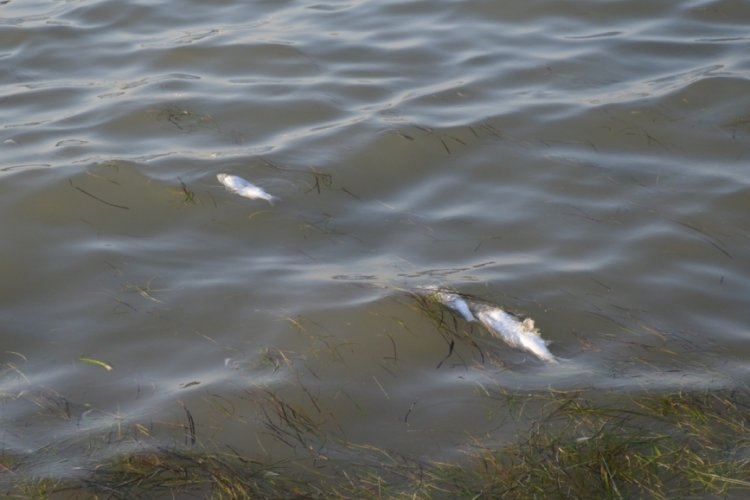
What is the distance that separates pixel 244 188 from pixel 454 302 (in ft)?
5.55

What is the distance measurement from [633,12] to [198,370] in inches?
213

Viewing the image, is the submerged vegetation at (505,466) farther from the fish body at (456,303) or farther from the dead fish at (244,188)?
the dead fish at (244,188)

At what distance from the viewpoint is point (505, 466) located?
4.13m

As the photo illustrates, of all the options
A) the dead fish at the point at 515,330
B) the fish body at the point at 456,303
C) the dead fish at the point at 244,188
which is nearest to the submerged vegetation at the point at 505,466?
the dead fish at the point at 515,330

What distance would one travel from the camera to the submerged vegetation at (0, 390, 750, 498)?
13.1ft

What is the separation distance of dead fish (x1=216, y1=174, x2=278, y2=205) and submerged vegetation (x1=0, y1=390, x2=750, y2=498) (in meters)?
2.10

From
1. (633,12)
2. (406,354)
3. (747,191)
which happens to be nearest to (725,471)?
(406,354)

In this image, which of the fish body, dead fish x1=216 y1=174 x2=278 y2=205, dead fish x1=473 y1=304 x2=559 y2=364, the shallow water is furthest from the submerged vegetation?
dead fish x1=216 y1=174 x2=278 y2=205

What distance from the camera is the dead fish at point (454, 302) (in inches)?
203

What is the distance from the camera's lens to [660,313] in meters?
5.26

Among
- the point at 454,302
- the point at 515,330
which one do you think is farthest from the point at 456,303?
the point at 515,330

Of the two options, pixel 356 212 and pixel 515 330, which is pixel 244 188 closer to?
pixel 356 212

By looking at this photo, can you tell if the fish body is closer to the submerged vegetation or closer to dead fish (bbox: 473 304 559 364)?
dead fish (bbox: 473 304 559 364)

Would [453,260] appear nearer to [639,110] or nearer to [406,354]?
[406,354]
